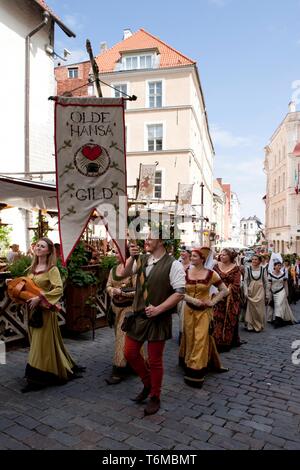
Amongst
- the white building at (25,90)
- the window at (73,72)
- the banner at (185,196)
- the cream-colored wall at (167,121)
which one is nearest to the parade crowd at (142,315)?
Result: the white building at (25,90)

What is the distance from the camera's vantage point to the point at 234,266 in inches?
281

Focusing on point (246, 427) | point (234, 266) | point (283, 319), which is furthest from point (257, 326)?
point (246, 427)

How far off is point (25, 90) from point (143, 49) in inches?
614

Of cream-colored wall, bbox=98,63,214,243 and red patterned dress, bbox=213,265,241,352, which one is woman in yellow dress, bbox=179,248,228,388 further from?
cream-colored wall, bbox=98,63,214,243

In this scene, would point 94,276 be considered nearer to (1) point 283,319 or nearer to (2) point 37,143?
(1) point 283,319

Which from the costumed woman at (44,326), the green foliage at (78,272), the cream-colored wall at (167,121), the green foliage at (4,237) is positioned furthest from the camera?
the cream-colored wall at (167,121)

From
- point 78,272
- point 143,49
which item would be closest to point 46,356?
point 78,272

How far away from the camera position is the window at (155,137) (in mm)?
28906

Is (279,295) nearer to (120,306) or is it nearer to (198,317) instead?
(198,317)

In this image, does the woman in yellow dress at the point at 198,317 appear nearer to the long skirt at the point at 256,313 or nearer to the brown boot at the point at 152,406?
the brown boot at the point at 152,406

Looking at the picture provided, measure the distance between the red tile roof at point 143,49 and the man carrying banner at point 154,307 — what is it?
26.5m

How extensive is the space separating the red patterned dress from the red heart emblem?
11.5ft

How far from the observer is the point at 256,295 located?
876 centimetres

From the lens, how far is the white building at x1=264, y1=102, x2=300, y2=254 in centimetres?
4003
